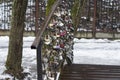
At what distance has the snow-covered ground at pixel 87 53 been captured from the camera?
30.0ft

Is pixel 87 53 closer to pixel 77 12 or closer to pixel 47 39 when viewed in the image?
pixel 77 12

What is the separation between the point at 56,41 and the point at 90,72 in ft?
A: 3.89

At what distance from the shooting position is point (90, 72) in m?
7.25

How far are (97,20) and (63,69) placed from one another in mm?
5715

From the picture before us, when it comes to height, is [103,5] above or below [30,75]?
above

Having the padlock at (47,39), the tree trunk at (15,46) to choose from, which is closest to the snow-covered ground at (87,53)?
the tree trunk at (15,46)

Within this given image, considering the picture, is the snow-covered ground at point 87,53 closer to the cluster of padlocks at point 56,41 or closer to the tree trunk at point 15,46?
the tree trunk at point 15,46

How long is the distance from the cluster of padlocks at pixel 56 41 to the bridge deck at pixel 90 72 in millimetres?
275

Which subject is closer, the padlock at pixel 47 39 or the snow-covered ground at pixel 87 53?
the padlock at pixel 47 39

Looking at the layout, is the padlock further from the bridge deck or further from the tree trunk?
the tree trunk

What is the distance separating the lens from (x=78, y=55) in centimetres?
1020

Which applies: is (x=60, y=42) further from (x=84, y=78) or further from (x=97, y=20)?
(x=97, y=20)

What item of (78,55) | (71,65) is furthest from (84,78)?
(78,55)

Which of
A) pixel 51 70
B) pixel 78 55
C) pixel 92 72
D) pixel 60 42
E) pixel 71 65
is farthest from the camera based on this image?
pixel 78 55
